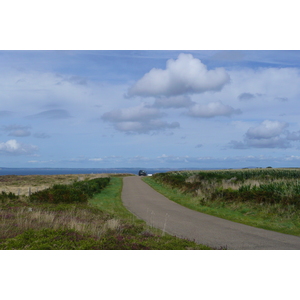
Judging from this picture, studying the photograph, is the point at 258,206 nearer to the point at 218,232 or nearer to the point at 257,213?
the point at 257,213

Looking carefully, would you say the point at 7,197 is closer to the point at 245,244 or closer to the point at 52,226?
the point at 52,226

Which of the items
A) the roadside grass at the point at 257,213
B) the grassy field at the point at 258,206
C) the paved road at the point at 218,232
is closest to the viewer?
the paved road at the point at 218,232

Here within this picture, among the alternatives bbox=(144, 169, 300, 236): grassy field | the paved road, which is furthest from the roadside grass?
the paved road

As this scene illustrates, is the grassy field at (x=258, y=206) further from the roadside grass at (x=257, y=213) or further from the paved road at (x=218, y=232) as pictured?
the paved road at (x=218, y=232)

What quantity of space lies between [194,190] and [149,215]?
958cm

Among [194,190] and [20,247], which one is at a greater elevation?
[20,247]

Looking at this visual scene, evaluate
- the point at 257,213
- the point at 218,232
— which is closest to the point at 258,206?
the point at 257,213

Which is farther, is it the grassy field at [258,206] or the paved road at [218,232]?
the grassy field at [258,206]

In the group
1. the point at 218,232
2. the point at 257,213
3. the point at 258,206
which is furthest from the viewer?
the point at 258,206

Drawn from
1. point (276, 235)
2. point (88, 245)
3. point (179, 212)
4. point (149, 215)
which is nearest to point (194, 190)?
point (179, 212)

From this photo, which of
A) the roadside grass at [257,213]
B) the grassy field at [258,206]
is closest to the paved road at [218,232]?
the roadside grass at [257,213]

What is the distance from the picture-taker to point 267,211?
1510 centimetres

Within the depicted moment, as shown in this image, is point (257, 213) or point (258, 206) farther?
point (258, 206)

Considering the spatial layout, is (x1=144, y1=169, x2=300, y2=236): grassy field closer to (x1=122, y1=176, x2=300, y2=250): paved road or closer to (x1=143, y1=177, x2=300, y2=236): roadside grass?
(x1=143, y1=177, x2=300, y2=236): roadside grass
